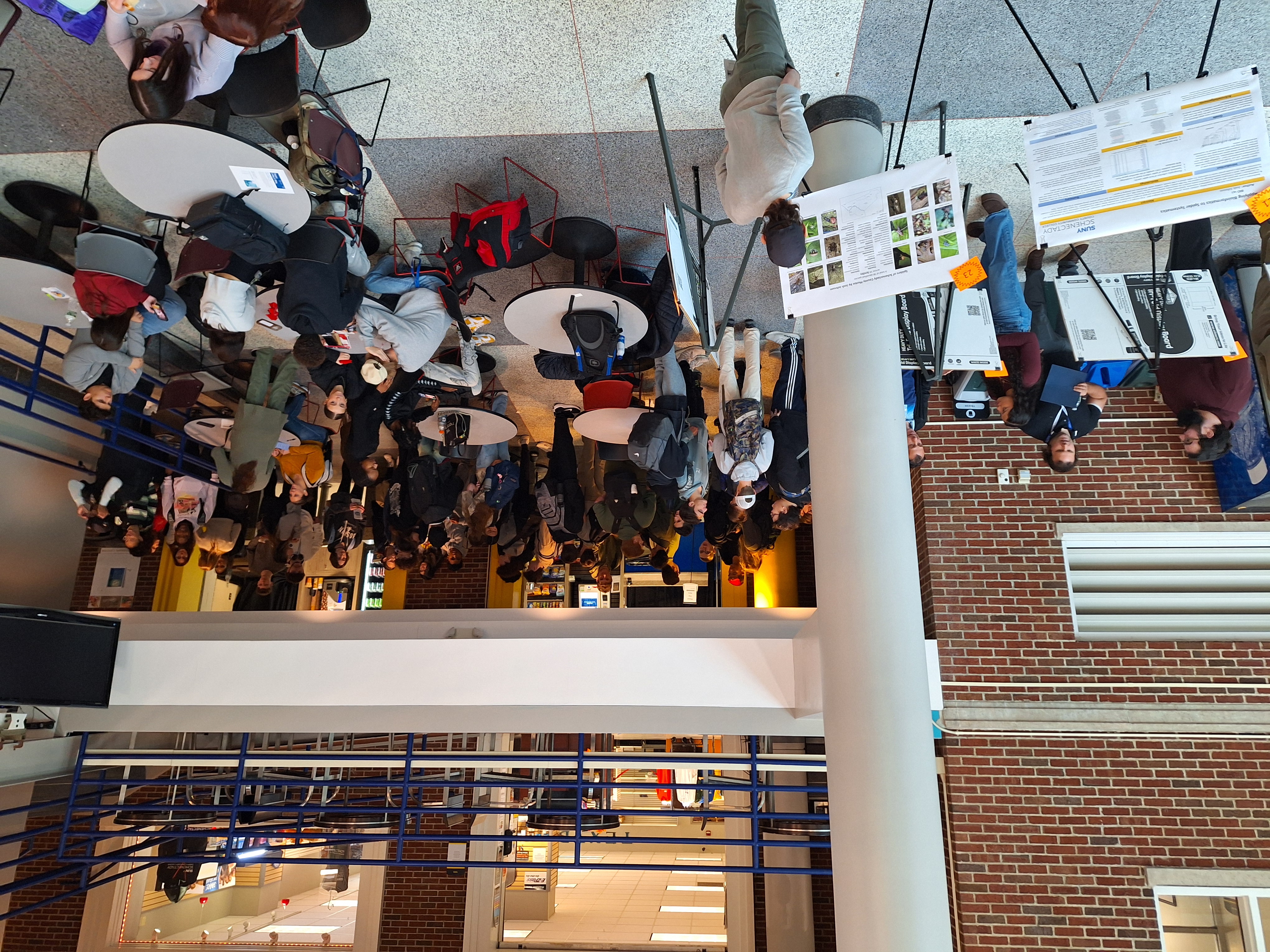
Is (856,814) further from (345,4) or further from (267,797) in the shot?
(267,797)

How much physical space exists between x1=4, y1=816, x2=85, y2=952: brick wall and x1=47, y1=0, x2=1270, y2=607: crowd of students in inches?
160

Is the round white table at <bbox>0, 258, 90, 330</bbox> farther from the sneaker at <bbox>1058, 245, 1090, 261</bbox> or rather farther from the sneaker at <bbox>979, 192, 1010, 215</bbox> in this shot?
the sneaker at <bbox>1058, 245, 1090, 261</bbox>

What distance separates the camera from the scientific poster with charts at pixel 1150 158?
10.4 ft

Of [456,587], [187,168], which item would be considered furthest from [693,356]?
[456,587]

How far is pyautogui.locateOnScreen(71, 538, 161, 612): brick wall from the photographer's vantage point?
10359 millimetres

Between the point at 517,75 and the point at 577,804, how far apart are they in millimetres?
5220

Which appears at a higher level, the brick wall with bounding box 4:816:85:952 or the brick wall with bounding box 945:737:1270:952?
the brick wall with bounding box 945:737:1270:952

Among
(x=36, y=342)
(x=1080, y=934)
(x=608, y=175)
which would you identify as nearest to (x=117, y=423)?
(x=36, y=342)

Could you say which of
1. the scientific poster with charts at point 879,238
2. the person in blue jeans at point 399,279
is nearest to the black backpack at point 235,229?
the person in blue jeans at point 399,279

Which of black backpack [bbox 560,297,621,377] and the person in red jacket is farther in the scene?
the person in red jacket

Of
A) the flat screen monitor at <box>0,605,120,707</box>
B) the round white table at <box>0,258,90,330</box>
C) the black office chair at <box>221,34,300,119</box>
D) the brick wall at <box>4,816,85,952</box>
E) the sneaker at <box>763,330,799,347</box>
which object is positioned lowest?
the brick wall at <box>4,816,85,952</box>

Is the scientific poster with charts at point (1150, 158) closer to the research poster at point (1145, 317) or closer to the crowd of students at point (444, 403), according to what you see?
the crowd of students at point (444, 403)

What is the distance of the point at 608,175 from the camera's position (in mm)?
4930

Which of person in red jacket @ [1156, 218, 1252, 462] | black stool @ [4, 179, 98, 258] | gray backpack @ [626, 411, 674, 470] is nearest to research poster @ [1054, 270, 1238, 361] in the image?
person in red jacket @ [1156, 218, 1252, 462]
